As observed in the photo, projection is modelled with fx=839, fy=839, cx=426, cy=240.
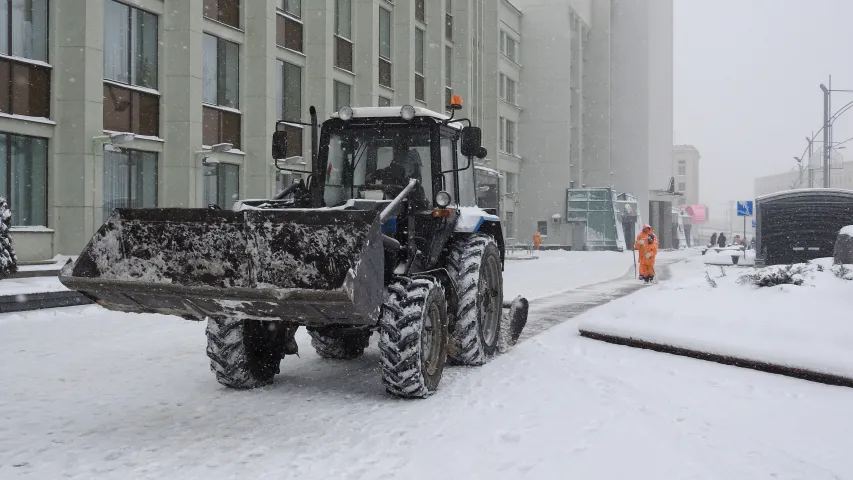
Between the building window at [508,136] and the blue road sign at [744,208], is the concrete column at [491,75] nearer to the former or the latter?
the building window at [508,136]

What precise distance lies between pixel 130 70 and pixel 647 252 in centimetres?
1456

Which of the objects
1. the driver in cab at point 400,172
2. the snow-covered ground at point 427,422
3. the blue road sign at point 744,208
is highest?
the blue road sign at point 744,208

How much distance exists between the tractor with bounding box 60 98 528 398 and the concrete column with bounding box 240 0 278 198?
1748cm

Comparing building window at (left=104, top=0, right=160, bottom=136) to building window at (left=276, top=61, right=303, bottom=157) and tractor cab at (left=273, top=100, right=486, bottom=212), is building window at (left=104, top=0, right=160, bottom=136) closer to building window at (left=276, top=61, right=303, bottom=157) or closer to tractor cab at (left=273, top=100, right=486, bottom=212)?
building window at (left=276, top=61, right=303, bottom=157)

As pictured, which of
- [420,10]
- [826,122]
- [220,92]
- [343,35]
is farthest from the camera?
[420,10]

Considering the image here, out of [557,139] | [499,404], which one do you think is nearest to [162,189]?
[499,404]

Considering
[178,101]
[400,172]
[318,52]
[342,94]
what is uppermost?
[318,52]

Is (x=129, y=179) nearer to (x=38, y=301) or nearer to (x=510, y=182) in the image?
(x=38, y=301)

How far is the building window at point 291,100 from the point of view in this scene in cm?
2756

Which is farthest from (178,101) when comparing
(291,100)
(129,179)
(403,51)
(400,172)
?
(400,172)

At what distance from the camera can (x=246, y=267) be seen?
242 inches

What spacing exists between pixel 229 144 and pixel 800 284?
673 inches

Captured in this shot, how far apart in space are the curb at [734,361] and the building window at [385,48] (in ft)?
83.5

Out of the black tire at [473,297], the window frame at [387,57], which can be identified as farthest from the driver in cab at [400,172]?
the window frame at [387,57]
